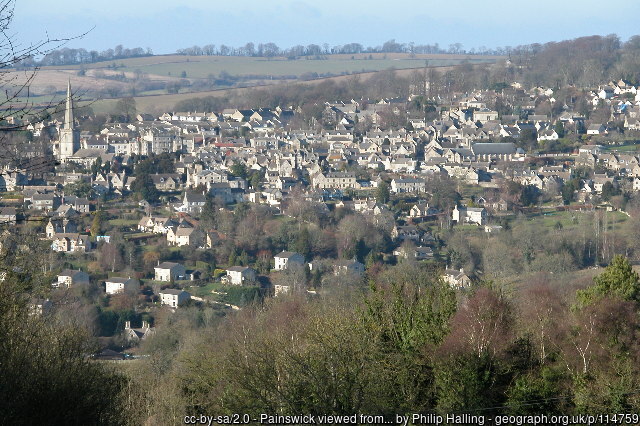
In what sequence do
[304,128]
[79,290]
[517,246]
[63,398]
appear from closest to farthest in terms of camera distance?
[63,398], [79,290], [517,246], [304,128]

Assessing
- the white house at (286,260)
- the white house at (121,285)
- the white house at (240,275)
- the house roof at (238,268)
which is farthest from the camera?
the white house at (286,260)

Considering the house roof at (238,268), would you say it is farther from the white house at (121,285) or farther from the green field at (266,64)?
the green field at (266,64)

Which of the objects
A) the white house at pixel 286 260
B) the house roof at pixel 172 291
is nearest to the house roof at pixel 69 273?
the house roof at pixel 172 291

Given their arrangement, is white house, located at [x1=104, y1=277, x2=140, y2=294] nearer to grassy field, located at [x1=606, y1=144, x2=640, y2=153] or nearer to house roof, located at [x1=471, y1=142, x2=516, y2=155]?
house roof, located at [x1=471, y1=142, x2=516, y2=155]

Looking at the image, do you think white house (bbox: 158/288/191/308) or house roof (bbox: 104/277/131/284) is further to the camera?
house roof (bbox: 104/277/131/284)

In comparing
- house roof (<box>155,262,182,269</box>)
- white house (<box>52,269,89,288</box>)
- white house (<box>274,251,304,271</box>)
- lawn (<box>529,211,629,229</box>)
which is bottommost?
white house (<box>274,251,304,271</box>)

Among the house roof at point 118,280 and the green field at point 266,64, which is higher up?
the green field at point 266,64

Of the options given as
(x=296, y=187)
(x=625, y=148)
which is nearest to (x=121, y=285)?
(x=296, y=187)

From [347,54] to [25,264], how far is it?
75.5m

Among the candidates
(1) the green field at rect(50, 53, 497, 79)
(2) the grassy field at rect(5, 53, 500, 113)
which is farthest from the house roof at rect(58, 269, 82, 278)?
(1) the green field at rect(50, 53, 497, 79)

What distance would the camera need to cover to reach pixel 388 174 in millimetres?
33938

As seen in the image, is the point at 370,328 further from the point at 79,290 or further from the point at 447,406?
the point at 79,290

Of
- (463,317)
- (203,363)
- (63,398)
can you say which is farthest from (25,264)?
(463,317)

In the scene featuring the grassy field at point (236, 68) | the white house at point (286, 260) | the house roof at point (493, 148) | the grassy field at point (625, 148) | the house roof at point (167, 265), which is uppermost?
the grassy field at point (236, 68)
